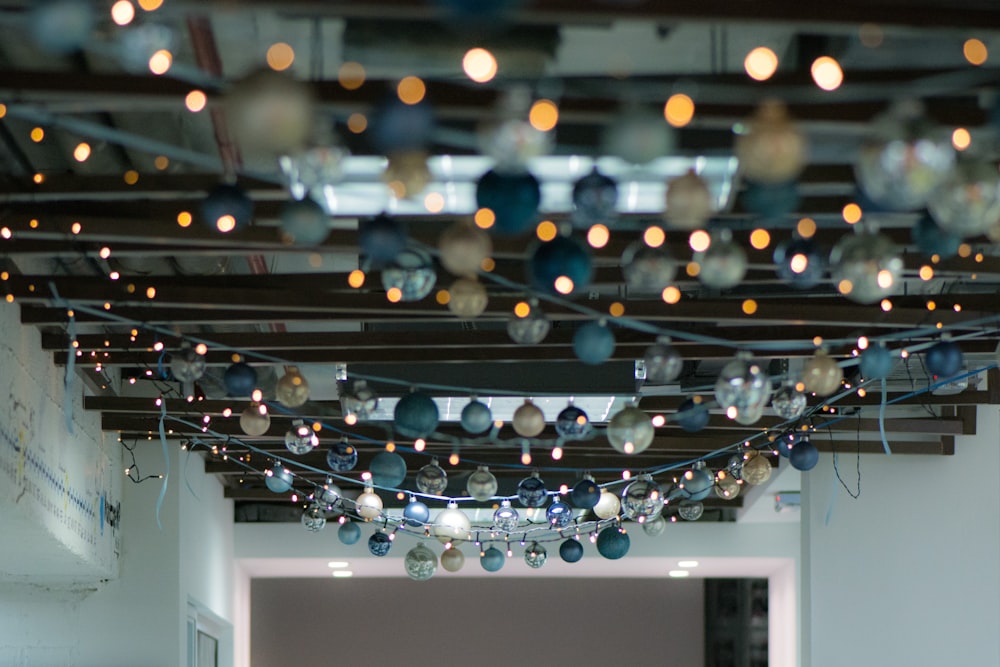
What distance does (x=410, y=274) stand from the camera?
4.84 m

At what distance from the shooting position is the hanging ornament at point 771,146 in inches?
141

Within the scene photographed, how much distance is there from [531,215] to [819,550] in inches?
263

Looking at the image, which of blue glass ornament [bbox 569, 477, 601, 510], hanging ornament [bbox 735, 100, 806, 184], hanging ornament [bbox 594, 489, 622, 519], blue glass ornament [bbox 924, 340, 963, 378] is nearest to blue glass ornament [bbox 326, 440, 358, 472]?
blue glass ornament [bbox 569, 477, 601, 510]

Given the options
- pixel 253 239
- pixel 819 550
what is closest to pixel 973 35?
pixel 253 239

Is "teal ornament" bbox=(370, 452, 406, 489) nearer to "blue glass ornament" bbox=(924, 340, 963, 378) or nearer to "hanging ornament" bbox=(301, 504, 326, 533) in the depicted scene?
"hanging ornament" bbox=(301, 504, 326, 533)

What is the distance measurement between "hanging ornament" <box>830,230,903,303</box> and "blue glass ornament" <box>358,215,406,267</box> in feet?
4.07

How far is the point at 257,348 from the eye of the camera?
276 inches

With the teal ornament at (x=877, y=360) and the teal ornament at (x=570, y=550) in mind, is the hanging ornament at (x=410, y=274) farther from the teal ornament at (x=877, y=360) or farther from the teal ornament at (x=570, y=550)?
the teal ornament at (x=570, y=550)

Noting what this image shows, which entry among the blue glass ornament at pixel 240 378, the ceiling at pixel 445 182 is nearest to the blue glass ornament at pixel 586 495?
the ceiling at pixel 445 182

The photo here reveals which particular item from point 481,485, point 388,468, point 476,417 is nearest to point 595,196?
point 476,417

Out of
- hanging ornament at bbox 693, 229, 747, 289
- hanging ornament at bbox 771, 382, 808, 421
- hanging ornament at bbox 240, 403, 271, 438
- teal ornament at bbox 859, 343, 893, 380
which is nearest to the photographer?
hanging ornament at bbox 693, 229, 747, 289

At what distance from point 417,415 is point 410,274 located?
953mm

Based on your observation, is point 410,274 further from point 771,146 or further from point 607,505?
point 607,505

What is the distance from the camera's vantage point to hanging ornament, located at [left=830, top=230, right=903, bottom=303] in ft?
13.8
